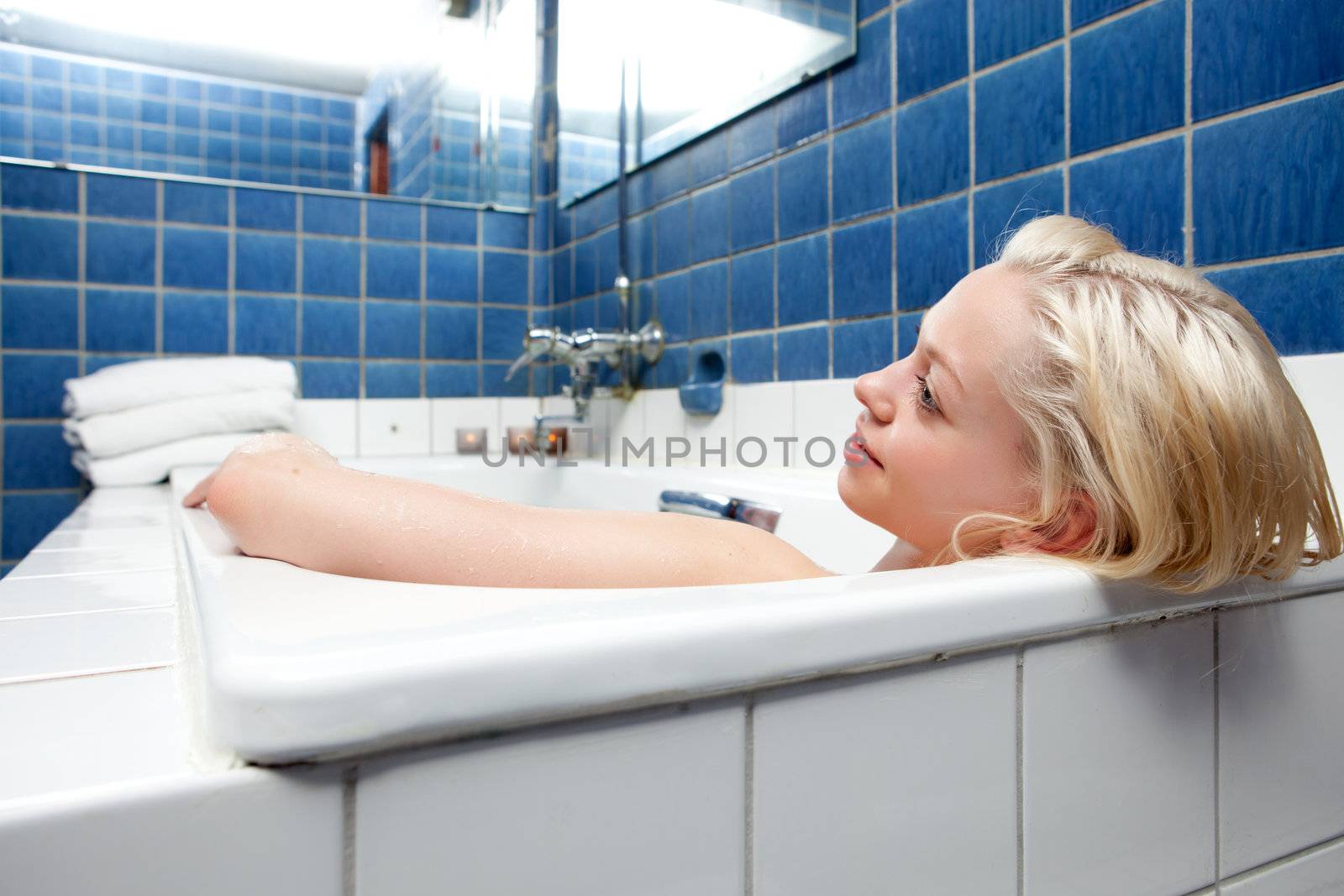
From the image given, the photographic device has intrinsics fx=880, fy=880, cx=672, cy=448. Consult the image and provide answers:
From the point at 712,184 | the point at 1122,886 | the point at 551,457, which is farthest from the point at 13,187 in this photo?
the point at 1122,886

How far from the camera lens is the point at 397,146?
2207 millimetres

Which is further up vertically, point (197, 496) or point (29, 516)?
point (197, 496)

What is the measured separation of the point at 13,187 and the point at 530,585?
6.32 feet

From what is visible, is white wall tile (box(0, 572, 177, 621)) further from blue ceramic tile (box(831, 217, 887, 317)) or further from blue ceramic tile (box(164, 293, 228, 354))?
blue ceramic tile (box(164, 293, 228, 354))

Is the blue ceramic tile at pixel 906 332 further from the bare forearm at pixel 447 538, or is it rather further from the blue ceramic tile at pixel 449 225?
the blue ceramic tile at pixel 449 225

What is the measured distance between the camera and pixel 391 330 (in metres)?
2.12

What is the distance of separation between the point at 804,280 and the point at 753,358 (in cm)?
18

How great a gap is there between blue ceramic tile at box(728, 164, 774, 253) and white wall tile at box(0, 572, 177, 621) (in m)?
1.12

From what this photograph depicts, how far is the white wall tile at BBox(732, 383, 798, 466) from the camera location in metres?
1.49

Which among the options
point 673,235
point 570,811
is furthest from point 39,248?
point 570,811

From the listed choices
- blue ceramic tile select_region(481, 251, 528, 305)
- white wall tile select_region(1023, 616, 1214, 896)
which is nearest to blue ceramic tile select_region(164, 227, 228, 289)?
blue ceramic tile select_region(481, 251, 528, 305)

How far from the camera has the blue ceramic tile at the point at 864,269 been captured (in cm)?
129

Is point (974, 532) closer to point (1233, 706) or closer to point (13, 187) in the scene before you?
point (1233, 706)

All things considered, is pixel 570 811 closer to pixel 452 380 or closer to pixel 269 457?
pixel 269 457
